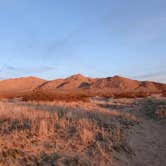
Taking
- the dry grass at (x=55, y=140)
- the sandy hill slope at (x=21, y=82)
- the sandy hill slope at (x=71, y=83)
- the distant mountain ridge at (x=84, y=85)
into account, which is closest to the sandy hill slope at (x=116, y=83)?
the distant mountain ridge at (x=84, y=85)

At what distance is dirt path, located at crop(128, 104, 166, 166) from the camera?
30.3 feet

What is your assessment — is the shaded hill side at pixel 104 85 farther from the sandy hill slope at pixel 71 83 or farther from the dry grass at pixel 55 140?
the dry grass at pixel 55 140

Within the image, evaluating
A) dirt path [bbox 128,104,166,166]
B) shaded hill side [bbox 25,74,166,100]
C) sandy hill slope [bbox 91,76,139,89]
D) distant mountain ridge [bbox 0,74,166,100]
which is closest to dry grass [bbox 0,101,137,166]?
dirt path [bbox 128,104,166,166]

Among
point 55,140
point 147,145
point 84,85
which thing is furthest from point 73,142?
point 84,85

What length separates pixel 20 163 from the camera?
26.4ft

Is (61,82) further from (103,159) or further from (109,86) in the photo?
(103,159)

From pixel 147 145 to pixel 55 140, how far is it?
10.8 feet

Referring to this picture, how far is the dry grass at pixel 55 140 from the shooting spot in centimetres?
833

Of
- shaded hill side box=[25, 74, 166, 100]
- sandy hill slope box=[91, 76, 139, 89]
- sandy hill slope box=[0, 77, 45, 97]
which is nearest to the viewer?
shaded hill side box=[25, 74, 166, 100]

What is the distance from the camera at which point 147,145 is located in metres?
10.6

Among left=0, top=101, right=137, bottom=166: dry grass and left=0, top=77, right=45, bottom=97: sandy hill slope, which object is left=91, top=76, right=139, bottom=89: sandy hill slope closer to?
left=0, top=77, right=45, bottom=97: sandy hill slope

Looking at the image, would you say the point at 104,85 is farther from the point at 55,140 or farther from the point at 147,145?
the point at 55,140

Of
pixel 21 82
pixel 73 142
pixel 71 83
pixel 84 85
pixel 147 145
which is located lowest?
pixel 147 145

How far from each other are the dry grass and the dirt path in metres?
0.57
